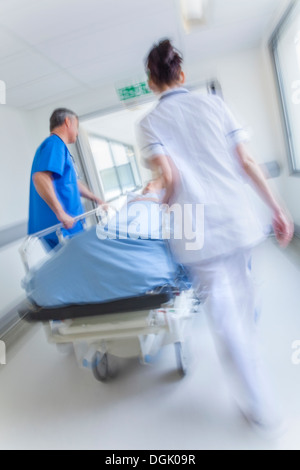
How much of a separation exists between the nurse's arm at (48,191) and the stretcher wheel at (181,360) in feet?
3.20

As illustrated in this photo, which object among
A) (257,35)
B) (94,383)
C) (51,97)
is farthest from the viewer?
(51,97)

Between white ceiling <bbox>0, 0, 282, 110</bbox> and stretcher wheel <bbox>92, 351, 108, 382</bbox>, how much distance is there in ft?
7.00

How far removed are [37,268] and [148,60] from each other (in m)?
0.99

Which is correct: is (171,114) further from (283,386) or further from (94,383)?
(94,383)

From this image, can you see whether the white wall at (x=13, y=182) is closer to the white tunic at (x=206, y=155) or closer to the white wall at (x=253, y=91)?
the white wall at (x=253, y=91)

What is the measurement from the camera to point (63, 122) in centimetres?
197

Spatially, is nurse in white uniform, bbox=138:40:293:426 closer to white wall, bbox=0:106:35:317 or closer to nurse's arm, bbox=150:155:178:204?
nurse's arm, bbox=150:155:178:204

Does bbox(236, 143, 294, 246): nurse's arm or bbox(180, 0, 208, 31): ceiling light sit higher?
bbox(180, 0, 208, 31): ceiling light

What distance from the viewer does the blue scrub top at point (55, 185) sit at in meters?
1.90

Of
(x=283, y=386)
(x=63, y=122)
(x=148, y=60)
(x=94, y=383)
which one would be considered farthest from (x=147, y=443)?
(x=63, y=122)

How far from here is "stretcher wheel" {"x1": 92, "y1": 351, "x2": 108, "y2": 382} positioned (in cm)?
158

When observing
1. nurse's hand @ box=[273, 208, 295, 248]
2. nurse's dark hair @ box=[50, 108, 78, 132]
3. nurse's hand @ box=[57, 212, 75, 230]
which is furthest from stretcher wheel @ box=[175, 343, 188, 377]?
nurse's dark hair @ box=[50, 108, 78, 132]

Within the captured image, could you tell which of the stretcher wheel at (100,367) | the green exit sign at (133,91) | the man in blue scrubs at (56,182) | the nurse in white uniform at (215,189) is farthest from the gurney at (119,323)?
the green exit sign at (133,91)

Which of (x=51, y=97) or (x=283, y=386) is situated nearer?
(x=283, y=386)
